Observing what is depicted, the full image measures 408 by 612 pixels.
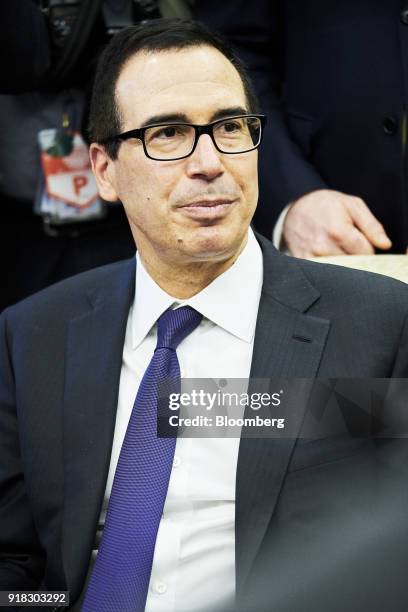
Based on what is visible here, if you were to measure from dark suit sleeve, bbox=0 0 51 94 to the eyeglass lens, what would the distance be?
33.3 inches

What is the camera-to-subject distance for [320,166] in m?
2.71

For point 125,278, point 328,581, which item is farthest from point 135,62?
point 328,581

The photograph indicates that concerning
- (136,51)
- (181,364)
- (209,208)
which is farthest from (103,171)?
(181,364)

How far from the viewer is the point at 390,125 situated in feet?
8.28

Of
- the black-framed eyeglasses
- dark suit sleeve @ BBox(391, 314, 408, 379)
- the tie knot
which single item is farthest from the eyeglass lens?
dark suit sleeve @ BBox(391, 314, 408, 379)

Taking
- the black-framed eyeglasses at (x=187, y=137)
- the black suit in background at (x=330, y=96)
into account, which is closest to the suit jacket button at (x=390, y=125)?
the black suit in background at (x=330, y=96)

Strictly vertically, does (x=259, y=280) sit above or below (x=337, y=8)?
below

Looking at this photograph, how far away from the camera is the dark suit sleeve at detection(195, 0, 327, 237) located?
8.63 ft

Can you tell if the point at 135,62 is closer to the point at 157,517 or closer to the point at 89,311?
the point at 89,311

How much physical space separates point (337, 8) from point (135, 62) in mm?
850

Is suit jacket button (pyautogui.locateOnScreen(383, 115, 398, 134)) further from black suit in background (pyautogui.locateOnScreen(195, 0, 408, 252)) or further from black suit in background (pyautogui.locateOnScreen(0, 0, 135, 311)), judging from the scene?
black suit in background (pyautogui.locateOnScreen(0, 0, 135, 311))

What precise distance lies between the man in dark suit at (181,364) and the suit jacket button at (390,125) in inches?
23.8

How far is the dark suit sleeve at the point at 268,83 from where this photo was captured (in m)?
2.63

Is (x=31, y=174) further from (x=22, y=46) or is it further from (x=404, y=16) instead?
(x=404, y=16)
